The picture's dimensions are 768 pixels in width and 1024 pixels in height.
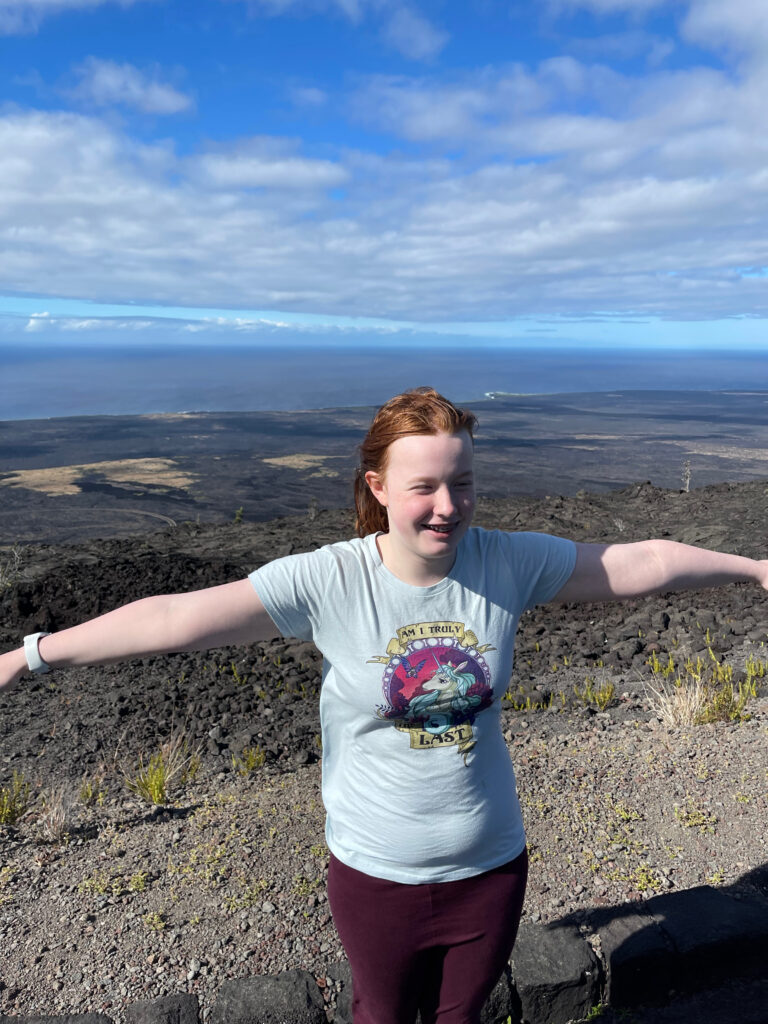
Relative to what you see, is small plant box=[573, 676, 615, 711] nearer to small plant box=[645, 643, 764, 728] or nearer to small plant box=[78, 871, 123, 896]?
small plant box=[645, 643, 764, 728]

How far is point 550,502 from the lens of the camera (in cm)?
1398

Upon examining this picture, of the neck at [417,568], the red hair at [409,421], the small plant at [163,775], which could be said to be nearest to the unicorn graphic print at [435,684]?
the neck at [417,568]

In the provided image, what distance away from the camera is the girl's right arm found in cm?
190

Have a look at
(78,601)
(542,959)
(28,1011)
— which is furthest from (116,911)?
(78,601)

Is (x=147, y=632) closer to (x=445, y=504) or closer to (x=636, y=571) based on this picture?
(x=445, y=504)

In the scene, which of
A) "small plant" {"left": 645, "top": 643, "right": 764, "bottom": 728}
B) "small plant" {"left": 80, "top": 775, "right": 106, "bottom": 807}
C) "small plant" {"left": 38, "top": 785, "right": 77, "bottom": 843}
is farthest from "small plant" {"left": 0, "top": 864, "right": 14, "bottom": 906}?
"small plant" {"left": 645, "top": 643, "right": 764, "bottom": 728}

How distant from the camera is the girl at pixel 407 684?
6.34 feet

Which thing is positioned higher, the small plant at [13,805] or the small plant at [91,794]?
the small plant at [13,805]

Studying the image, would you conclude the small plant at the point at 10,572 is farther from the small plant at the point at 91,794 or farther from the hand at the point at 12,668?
the hand at the point at 12,668

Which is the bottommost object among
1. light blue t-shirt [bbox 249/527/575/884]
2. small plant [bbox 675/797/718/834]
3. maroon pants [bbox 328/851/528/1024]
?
small plant [bbox 675/797/718/834]

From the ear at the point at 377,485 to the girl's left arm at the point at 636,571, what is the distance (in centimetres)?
54

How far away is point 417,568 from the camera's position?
1987 mm

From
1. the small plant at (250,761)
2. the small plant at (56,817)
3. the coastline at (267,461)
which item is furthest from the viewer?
the coastline at (267,461)

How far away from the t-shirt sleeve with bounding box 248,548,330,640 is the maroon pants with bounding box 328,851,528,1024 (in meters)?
0.64
